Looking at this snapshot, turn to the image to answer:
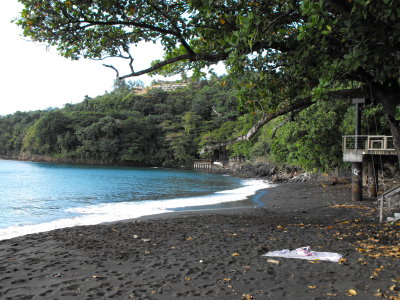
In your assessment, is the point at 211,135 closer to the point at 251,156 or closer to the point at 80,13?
the point at 251,156

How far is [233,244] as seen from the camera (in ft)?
24.7

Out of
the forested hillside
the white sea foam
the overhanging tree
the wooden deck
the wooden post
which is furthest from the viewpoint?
the forested hillside

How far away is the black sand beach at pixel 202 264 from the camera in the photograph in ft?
15.5

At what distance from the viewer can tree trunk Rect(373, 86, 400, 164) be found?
7.36m

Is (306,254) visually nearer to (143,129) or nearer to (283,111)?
(283,111)

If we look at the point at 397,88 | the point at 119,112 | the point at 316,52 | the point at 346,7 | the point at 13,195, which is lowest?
the point at 13,195

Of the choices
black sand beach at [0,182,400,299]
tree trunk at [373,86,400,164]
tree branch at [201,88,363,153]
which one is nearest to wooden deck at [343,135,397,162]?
black sand beach at [0,182,400,299]

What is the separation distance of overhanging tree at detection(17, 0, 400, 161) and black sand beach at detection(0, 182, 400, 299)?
281 cm

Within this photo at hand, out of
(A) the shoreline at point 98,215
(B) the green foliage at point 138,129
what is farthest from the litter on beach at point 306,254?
(B) the green foliage at point 138,129

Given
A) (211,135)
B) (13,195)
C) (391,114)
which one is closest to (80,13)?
(391,114)

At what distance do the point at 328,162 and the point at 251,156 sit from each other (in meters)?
29.2

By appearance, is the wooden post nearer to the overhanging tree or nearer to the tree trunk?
the overhanging tree

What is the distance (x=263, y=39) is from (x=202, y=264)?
494 centimetres

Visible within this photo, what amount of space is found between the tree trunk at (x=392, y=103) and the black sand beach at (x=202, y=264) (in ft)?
7.63
